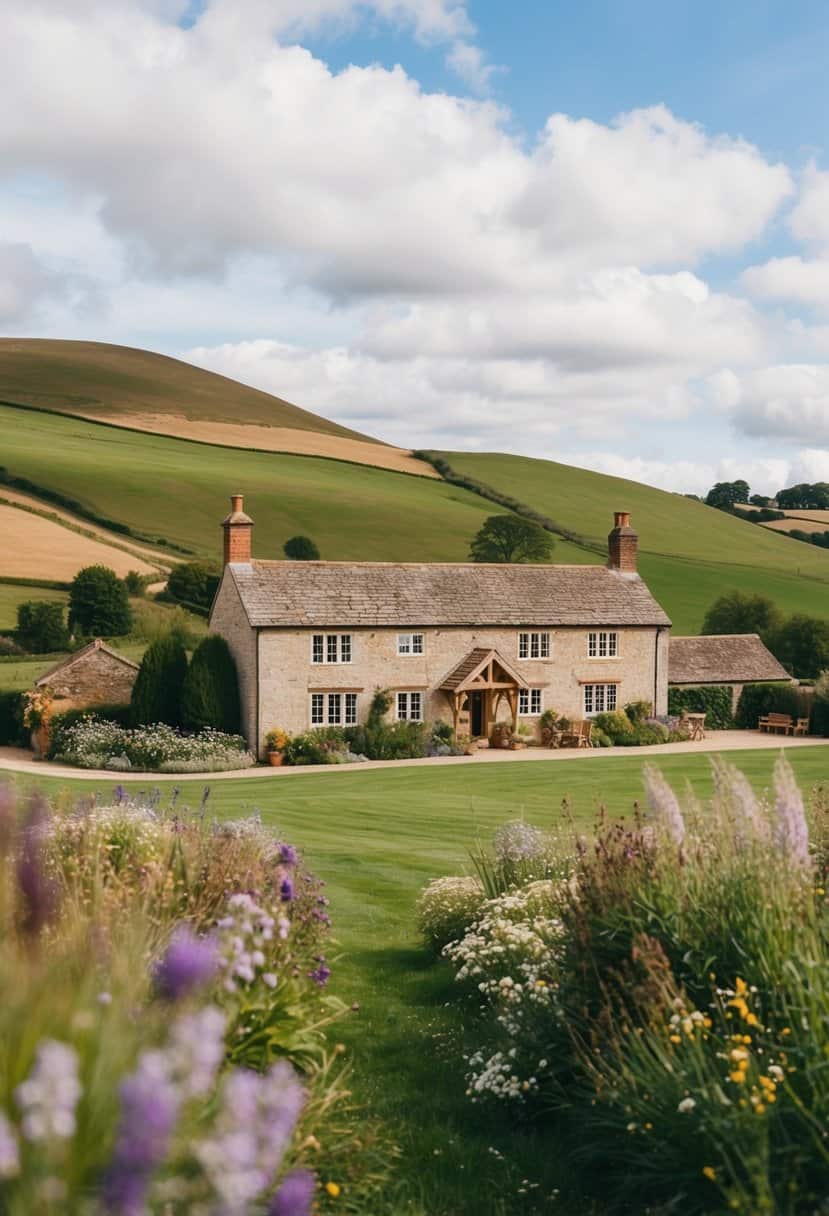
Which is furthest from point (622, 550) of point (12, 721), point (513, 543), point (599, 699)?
point (513, 543)

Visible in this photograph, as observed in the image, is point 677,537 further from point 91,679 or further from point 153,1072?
point 153,1072

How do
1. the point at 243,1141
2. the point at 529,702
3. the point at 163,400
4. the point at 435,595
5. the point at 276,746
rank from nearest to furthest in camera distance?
the point at 243,1141
the point at 276,746
the point at 435,595
the point at 529,702
the point at 163,400

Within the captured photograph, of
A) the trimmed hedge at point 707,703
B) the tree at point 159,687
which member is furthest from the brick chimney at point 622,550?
the tree at point 159,687

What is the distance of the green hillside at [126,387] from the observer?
4395 inches

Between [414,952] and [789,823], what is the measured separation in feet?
18.1

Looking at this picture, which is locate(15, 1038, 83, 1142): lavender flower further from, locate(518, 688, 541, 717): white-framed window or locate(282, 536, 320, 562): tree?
locate(282, 536, 320, 562): tree

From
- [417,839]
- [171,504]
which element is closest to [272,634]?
[417,839]

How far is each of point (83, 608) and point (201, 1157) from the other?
5410cm

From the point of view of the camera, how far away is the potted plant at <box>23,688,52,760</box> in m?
36.7

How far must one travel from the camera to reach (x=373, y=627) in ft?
126

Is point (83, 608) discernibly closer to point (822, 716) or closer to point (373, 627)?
point (373, 627)

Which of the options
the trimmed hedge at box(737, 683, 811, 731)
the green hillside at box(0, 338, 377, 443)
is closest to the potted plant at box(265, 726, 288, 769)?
the trimmed hedge at box(737, 683, 811, 731)

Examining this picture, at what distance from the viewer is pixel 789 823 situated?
259 inches

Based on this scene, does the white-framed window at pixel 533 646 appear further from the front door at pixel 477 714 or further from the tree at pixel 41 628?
the tree at pixel 41 628
